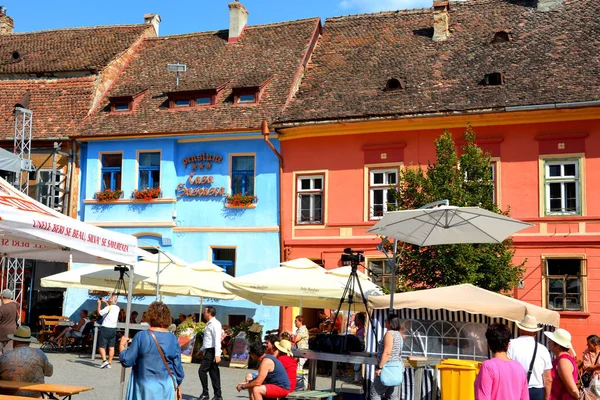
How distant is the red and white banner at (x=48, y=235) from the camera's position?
26.8 ft

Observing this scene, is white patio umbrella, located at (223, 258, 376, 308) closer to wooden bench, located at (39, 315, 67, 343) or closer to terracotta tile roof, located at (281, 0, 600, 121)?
terracotta tile roof, located at (281, 0, 600, 121)

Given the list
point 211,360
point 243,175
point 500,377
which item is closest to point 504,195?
point 243,175

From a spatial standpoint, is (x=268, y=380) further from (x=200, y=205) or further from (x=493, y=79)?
(x=200, y=205)

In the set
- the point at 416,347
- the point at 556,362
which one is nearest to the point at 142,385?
the point at 556,362

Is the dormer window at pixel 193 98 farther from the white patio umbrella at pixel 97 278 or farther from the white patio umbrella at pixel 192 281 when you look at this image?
the white patio umbrella at pixel 192 281

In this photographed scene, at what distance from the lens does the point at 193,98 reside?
26.2 m

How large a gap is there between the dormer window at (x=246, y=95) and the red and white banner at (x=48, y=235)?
14.8 meters

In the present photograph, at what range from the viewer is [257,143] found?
24594mm

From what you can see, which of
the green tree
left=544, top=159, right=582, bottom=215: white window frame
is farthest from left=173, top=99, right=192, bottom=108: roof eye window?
left=544, top=159, right=582, bottom=215: white window frame

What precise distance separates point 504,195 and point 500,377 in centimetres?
1554

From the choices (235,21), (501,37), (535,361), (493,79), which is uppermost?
(235,21)

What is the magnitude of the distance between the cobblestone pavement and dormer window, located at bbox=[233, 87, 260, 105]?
9.58m

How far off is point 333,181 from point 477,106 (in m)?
4.69

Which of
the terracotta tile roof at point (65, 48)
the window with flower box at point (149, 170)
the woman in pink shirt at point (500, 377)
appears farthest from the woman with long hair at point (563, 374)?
the terracotta tile roof at point (65, 48)
